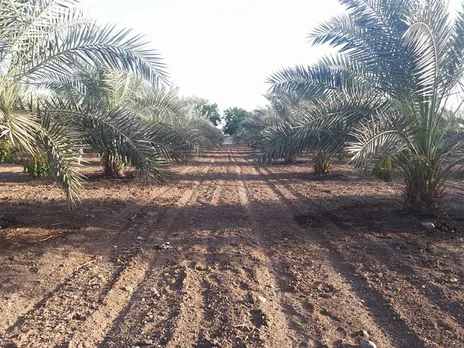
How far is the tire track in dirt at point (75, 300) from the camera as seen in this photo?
3049 millimetres

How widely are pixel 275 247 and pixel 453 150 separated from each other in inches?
Result: 140

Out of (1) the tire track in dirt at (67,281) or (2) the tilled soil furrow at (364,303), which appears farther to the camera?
(1) the tire track in dirt at (67,281)

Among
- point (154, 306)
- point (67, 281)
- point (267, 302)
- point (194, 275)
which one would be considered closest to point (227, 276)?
point (194, 275)

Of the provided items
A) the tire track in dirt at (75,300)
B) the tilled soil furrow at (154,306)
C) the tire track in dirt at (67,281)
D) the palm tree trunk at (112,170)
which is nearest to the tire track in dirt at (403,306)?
the tilled soil furrow at (154,306)

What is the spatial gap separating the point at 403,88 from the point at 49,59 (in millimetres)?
5630

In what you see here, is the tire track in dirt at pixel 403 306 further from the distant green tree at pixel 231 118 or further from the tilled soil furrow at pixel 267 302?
the distant green tree at pixel 231 118

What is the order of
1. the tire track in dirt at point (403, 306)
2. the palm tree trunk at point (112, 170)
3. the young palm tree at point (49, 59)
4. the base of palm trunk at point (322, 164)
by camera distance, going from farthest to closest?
1. the base of palm trunk at point (322, 164)
2. the palm tree trunk at point (112, 170)
3. the young palm tree at point (49, 59)
4. the tire track in dirt at point (403, 306)

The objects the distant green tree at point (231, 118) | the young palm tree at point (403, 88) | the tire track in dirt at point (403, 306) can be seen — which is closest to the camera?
the tire track in dirt at point (403, 306)

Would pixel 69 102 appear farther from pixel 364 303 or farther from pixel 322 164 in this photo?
pixel 322 164

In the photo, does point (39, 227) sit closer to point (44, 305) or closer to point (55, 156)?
point (55, 156)

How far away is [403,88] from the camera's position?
6750 mm

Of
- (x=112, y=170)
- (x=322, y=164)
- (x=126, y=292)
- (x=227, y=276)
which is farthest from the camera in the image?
(x=322, y=164)

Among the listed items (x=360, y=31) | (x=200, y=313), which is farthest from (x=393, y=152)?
(x=200, y=313)

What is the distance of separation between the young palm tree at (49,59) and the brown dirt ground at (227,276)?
129 cm
